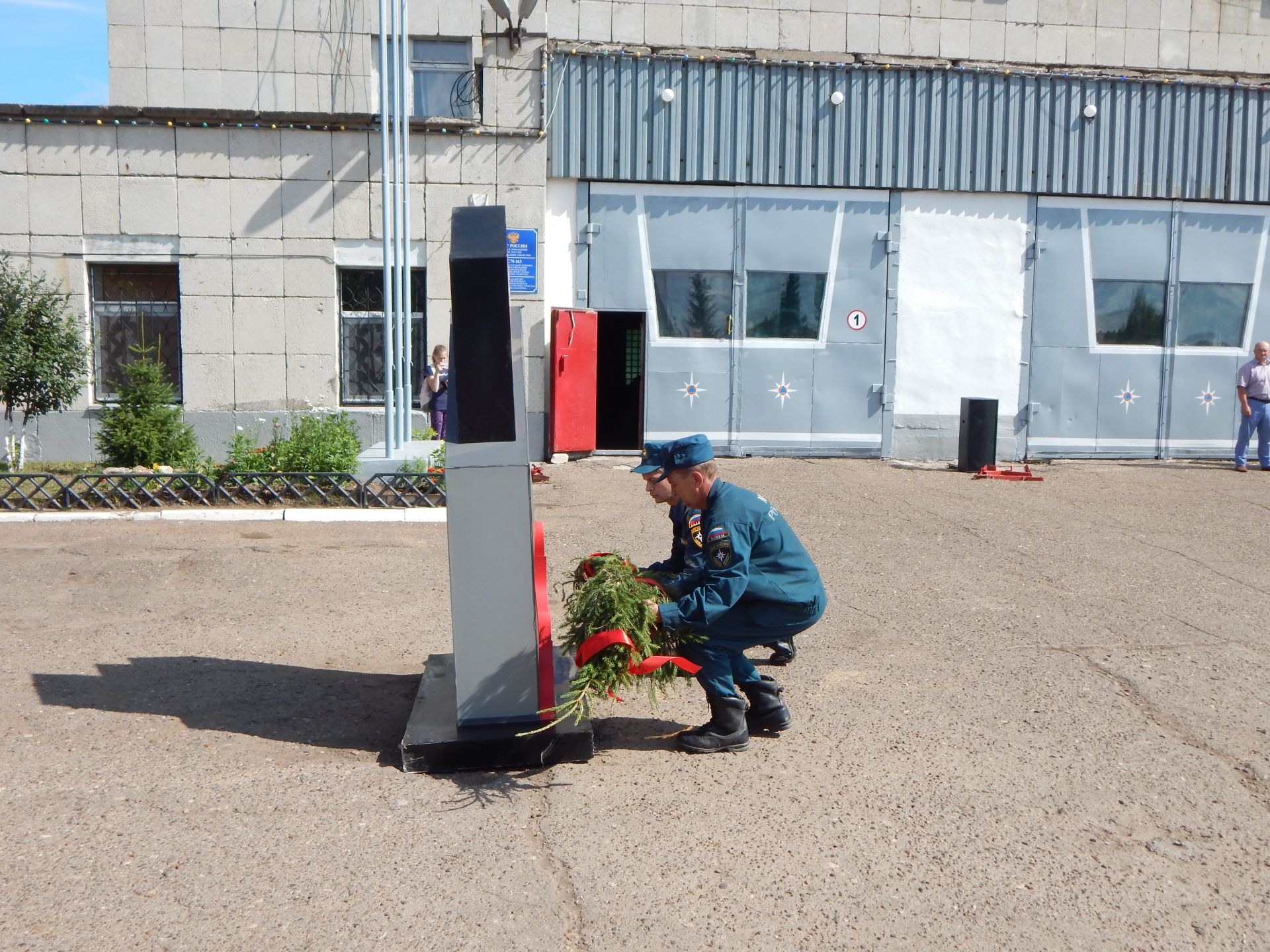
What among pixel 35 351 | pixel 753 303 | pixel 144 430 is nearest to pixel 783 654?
pixel 144 430

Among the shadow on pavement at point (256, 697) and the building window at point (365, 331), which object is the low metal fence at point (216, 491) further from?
the shadow on pavement at point (256, 697)

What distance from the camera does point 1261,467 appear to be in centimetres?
1502

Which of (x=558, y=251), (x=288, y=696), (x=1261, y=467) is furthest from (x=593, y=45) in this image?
(x=288, y=696)

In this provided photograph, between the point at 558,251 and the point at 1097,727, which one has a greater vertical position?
the point at 558,251

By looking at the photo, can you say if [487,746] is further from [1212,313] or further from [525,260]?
[1212,313]

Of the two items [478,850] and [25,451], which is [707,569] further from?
[25,451]

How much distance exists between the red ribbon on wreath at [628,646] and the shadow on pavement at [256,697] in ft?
3.50

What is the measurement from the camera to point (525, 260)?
1463cm

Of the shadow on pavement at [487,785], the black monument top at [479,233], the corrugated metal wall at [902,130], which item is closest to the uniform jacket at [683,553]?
the shadow on pavement at [487,785]

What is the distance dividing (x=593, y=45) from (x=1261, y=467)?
1057 centimetres

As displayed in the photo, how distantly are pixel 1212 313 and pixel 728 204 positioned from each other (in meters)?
7.34

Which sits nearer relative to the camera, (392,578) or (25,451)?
(392,578)

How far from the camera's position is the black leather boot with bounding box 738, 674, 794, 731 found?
5203 mm

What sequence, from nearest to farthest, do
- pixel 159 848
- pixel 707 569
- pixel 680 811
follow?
pixel 159 848
pixel 680 811
pixel 707 569
